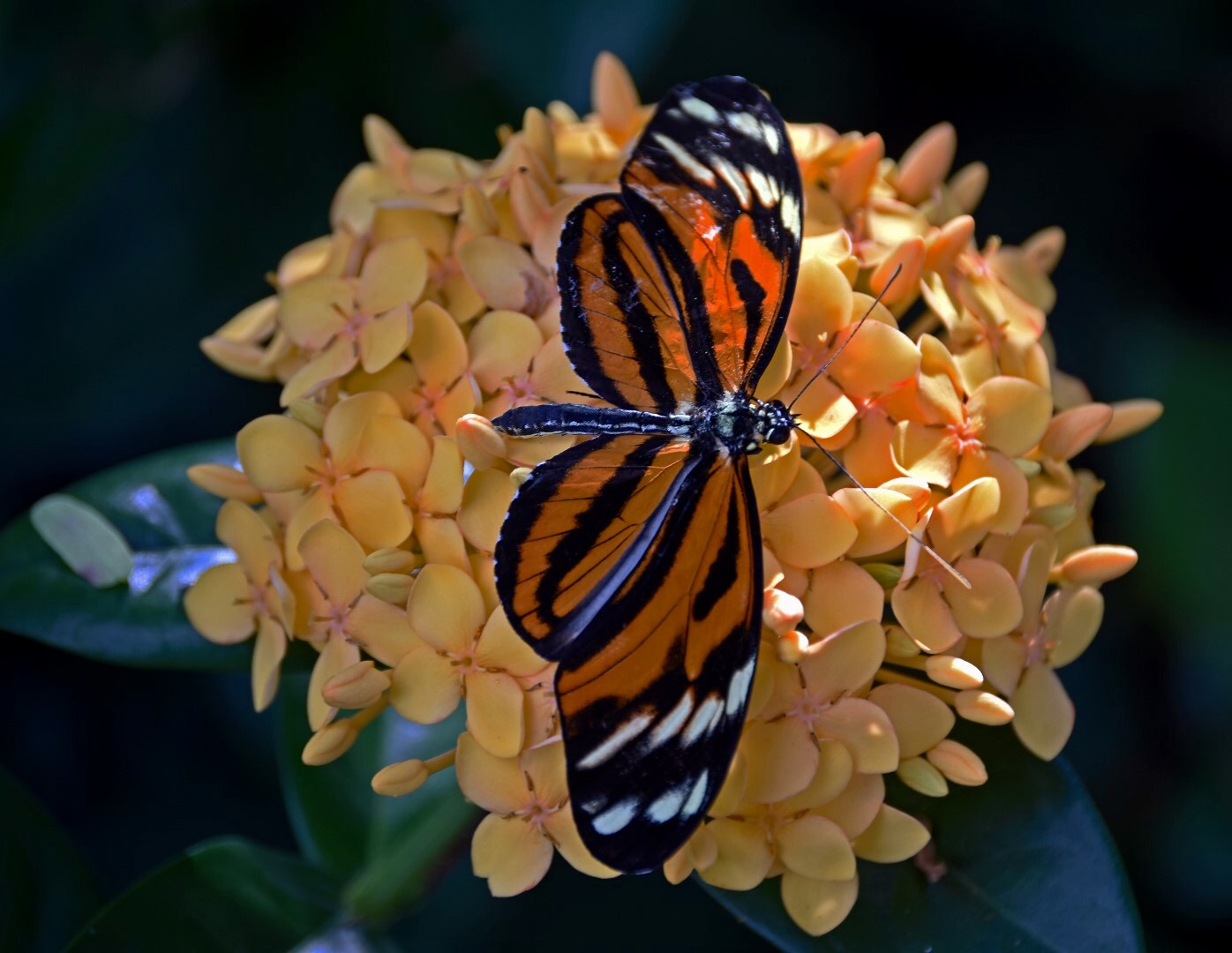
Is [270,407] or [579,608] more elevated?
[579,608]

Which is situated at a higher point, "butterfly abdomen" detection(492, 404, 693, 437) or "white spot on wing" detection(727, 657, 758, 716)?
"butterfly abdomen" detection(492, 404, 693, 437)

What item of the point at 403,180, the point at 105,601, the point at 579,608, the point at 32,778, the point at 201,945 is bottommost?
the point at 32,778

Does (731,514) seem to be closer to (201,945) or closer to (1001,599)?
(1001,599)

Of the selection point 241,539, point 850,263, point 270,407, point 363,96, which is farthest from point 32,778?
point 850,263

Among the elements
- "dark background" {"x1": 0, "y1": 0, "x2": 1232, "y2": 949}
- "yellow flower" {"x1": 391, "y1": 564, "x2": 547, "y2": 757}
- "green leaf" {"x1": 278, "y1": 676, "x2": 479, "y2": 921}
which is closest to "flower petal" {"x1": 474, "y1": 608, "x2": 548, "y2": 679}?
"yellow flower" {"x1": 391, "y1": 564, "x2": 547, "y2": 757}

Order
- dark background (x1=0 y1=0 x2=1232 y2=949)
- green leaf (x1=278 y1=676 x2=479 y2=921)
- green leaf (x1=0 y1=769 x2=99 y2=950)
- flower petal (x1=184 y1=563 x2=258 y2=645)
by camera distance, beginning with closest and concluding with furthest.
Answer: flower petal (x1=184 y1=563 x2=258 y2=645) < green leaf (x1=0 y1=769 x2=99 y2=950) < green leaf (x1=278 y1=676 x2=479 y2=921) < dark background (x1=0 y1=0 x2=1232 y2=949)

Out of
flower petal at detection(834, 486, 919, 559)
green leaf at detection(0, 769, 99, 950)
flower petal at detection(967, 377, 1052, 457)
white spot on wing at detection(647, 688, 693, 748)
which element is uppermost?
flower petal at detection(967, 377, 1052, 457)

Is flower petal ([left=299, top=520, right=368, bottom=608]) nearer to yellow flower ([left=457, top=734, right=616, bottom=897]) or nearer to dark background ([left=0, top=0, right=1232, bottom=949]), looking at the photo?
yellow flower ([left=457, top=734, right=616, bottom=897])

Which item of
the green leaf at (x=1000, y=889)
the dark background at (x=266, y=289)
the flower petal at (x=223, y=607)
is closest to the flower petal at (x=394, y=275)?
the flower petal at (x=223, y=607)
